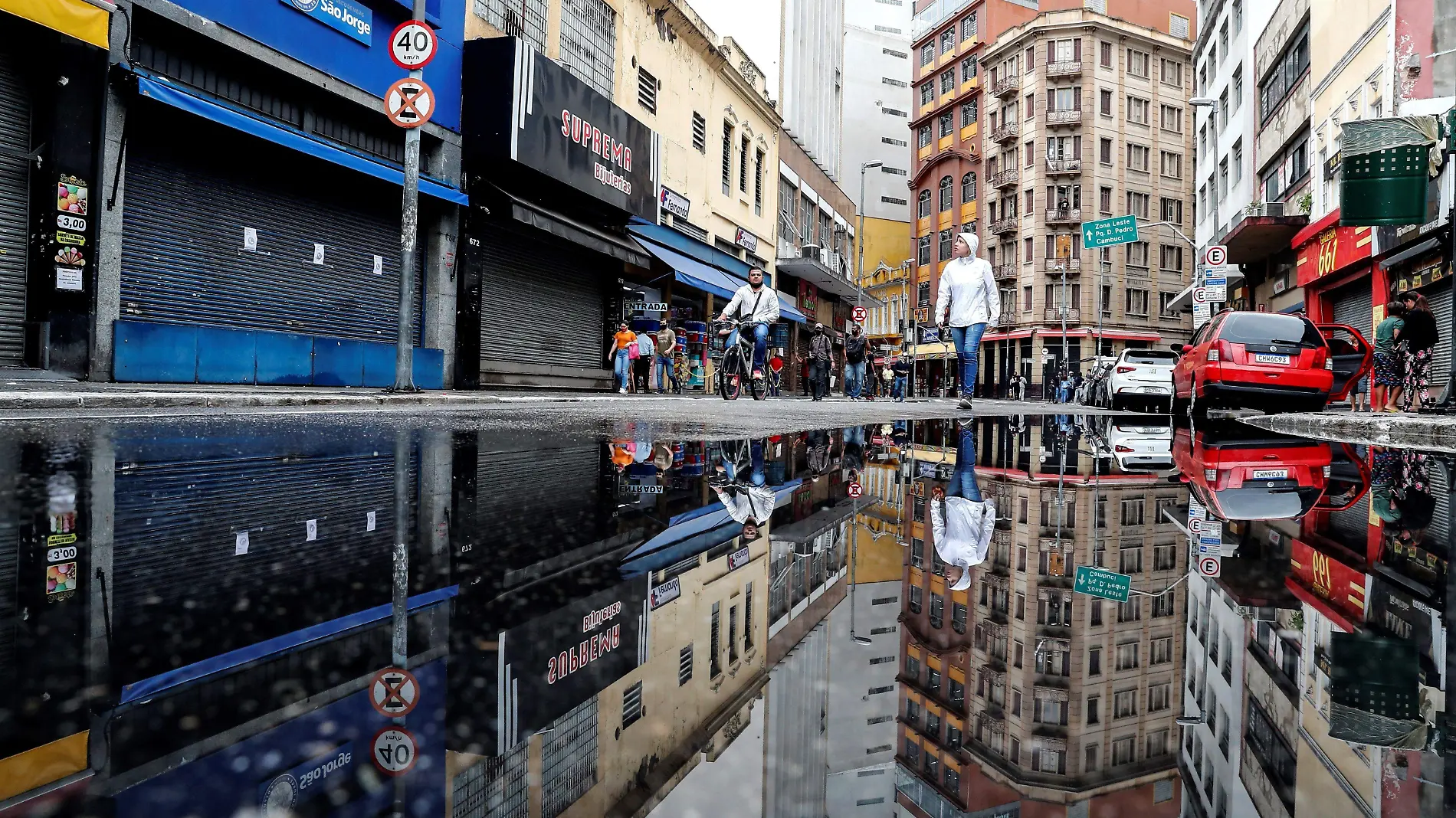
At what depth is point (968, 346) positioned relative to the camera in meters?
12.8

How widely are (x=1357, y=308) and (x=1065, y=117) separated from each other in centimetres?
3531

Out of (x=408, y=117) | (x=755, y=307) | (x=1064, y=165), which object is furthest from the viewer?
(x=1064, y=165)

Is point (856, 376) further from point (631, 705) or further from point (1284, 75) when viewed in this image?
point (631, 705)

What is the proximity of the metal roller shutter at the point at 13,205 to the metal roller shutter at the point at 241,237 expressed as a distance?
1.19 metres

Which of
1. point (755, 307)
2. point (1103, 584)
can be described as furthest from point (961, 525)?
point (755, 307)

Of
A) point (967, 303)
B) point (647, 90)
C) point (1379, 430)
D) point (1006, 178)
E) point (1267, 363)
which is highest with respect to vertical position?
point (1006, 178)

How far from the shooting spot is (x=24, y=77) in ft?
33.1

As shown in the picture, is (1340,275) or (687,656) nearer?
(687,656)

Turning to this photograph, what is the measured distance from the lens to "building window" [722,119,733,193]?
30797mm

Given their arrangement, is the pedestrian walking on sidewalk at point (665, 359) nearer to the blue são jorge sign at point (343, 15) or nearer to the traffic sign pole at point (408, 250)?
the blue são jorge sign at point (343, 15)

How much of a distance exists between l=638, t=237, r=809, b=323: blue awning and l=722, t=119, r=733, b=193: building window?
9.80ft

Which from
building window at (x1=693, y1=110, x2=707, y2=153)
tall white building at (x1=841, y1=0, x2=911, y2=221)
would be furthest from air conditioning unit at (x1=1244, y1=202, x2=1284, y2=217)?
tall white building at (x1=841, y1=0, x2=911, y2=221)

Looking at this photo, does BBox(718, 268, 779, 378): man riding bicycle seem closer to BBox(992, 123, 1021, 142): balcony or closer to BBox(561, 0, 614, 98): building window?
BBox(561, 0, 614, 98): building window

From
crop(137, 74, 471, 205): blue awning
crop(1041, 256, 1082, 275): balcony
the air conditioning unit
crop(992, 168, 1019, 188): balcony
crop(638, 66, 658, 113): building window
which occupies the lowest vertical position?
crop(137, 74, 471, 205): blue awning
